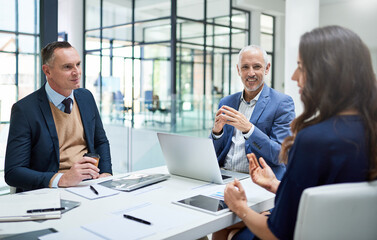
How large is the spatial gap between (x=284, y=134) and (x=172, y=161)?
81cm

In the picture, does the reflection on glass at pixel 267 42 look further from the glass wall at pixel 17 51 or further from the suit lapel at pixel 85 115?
the suit lapel at pixel 85 115

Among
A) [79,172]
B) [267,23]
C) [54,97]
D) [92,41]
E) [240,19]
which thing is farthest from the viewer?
[267,23]

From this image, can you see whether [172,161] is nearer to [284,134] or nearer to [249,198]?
[249,198]

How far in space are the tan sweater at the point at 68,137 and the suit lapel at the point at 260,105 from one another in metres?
1.13

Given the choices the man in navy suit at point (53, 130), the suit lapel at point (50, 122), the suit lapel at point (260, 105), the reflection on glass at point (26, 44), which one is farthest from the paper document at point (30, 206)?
the reflection on glass at point (26, 44)

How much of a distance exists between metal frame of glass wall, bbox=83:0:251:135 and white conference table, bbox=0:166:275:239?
709cm

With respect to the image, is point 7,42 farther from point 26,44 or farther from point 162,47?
point 162,47

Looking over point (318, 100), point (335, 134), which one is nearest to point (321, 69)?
point (318, 100)

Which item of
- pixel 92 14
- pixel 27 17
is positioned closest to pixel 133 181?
pixel 27 17

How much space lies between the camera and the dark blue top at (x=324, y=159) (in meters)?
1.15

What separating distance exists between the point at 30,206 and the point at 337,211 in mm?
1137

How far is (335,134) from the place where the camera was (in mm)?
1154

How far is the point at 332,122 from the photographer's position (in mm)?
1183

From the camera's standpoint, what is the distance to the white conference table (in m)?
1.31
